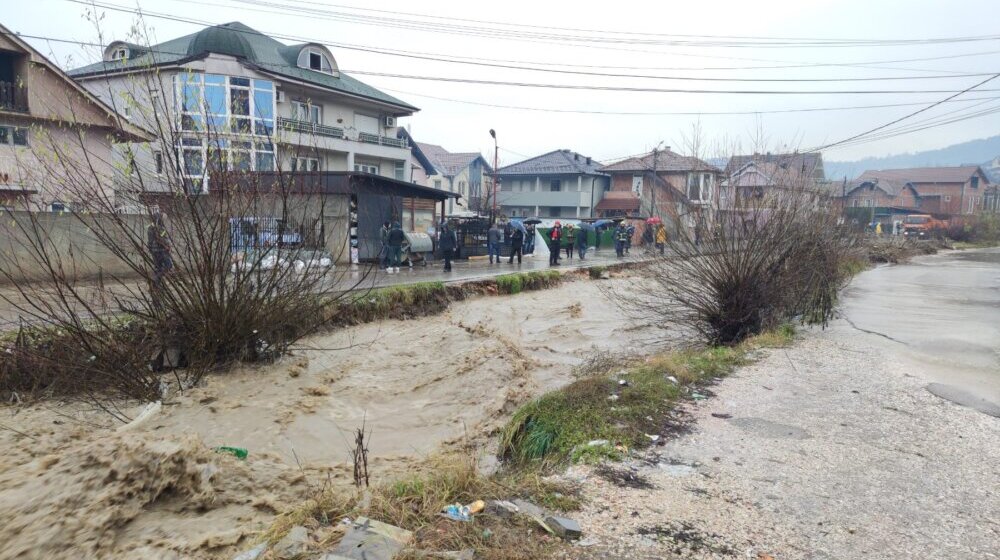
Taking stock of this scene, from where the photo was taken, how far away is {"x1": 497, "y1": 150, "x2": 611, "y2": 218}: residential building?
165 feet

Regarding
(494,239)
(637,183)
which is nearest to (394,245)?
(494,239)

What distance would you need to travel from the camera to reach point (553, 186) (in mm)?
52000

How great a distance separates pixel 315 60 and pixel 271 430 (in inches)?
1037

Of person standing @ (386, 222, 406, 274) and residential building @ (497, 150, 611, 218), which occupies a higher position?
residential building @ (497, 150, 611, 218)

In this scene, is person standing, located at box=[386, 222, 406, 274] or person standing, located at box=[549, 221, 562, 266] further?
person standing, located at box=[549, 221, 562, 266]

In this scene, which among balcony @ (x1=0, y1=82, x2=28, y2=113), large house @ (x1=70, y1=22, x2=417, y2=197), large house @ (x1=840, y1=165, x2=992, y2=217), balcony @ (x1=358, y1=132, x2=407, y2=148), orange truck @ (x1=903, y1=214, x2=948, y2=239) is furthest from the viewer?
large house @ (x1=840, y1=165, x2=992, y2=217)

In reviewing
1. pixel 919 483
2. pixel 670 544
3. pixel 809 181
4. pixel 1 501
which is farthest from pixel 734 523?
pixel 809 181

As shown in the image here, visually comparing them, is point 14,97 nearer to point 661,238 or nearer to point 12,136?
point 12,136

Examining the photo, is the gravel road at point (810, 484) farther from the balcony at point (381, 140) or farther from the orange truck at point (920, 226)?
the orange truck at point (920, 226)

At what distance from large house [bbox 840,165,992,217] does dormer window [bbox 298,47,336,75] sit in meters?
56.3

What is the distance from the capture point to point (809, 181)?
36.3 feet

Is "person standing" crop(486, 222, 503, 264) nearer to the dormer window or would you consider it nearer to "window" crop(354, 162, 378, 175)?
"window" crop(354, 162, 378, 175)

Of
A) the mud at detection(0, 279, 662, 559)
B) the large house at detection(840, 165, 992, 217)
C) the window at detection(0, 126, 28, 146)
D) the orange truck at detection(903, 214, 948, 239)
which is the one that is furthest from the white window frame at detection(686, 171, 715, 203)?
the large house at detection(840, 165, 992, 217)

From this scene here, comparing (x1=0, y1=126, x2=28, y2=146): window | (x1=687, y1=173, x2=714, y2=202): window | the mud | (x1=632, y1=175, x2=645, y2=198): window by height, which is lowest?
the mud
